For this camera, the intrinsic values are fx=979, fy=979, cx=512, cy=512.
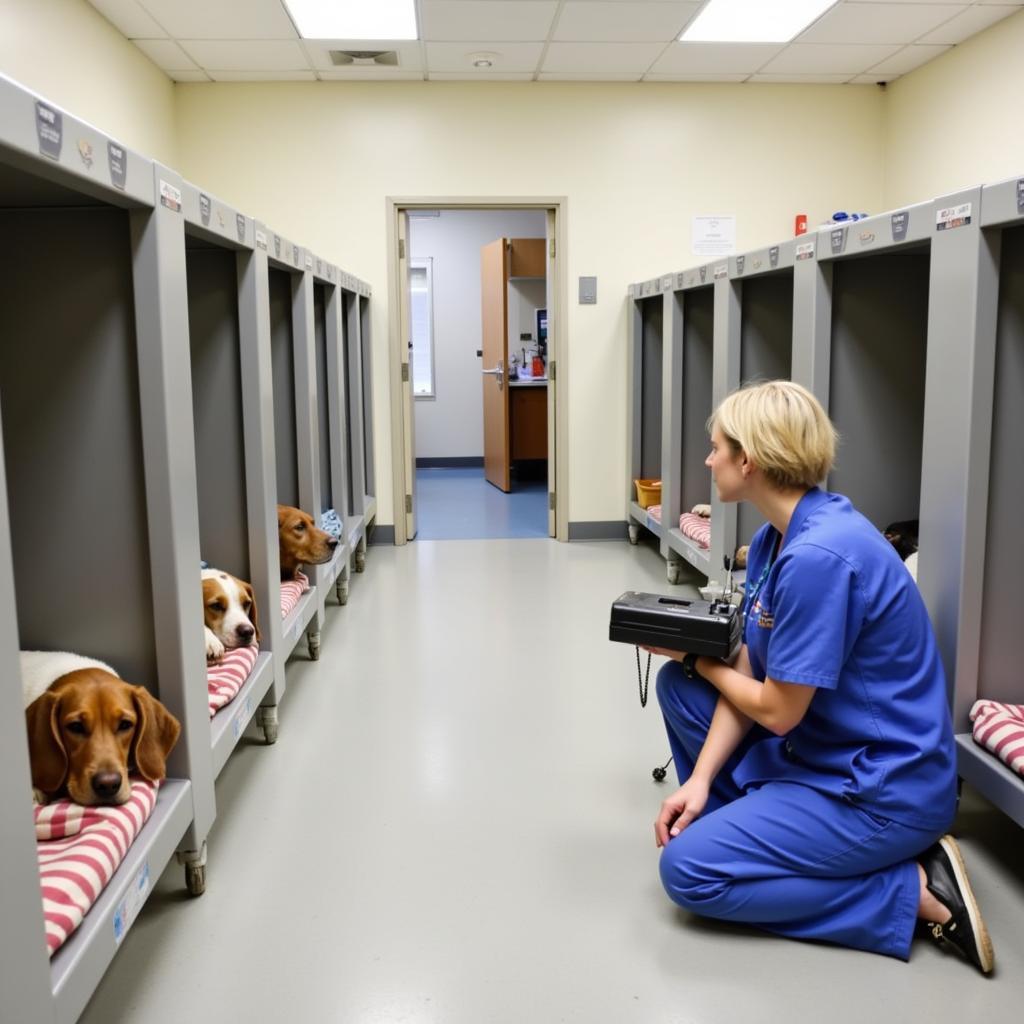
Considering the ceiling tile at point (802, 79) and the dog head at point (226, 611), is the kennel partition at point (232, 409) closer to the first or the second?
the dog head at point (226, 611)

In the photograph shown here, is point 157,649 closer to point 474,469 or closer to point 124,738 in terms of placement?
point 124,738

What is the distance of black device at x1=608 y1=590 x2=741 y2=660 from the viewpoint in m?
1.87

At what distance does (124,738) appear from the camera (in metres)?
1.72

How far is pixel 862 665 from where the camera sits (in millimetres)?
1702

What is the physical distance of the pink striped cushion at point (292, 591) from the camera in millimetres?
3021

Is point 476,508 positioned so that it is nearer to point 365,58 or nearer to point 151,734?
point 365,58

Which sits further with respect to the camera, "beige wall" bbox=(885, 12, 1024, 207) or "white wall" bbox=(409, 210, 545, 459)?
"white wall" bbox=(409, 210, 545, 459)

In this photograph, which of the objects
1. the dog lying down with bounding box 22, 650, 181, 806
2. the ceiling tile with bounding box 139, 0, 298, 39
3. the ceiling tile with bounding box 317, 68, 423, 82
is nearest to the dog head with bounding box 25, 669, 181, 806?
the dog lying down with bounding box 22, 650, 181, 806

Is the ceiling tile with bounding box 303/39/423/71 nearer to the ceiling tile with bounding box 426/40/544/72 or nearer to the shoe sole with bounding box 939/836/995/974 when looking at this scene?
the ceiling tile with bounding box 426/40/544/72

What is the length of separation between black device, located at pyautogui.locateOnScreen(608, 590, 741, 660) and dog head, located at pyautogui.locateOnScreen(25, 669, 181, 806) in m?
0.92

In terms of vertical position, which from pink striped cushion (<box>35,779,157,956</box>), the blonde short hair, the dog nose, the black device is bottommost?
pink striped cushion (<box>35,779,157,956</box>)

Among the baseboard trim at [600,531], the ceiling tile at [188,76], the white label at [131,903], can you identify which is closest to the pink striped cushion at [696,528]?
the baseboard trim at [600,531]

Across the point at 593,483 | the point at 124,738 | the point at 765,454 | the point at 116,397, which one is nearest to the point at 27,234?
the point at 116,397

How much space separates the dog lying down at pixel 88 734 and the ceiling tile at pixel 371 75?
4352mm
